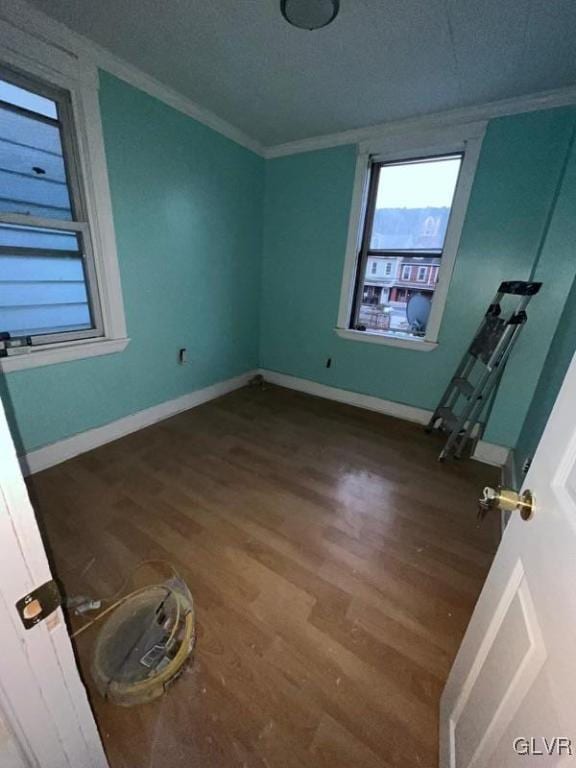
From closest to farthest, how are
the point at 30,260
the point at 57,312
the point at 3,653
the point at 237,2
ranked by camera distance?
the point at 3,653, the point at 237,2, the point at 30,260, the point at 57,312

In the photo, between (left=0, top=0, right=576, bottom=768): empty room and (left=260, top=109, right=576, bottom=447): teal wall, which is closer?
(left=0, top=0, right=576, bottom=768): empty room

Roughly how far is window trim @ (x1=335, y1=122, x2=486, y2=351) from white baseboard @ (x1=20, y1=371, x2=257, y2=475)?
1.59 meters

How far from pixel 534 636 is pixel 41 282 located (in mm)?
2652

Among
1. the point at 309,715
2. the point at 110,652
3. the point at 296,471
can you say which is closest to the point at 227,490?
the point at 296,471

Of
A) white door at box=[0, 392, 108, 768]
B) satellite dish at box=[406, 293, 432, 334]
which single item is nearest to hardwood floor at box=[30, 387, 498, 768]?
white door at box=[0, 392, 108, 768]

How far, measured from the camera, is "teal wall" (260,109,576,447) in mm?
2047

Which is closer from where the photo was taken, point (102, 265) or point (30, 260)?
point (30, 260)

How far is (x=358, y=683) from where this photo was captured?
106 centimetres

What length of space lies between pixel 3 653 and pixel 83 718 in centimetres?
35

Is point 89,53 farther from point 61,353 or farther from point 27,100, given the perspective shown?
point 61,353

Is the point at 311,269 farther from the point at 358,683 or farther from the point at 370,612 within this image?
the point at 358,683

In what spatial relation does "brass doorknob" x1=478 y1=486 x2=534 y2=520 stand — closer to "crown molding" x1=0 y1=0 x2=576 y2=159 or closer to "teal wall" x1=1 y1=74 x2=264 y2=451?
"teal wall" x1=1 y1=74 x2=264 y2=451

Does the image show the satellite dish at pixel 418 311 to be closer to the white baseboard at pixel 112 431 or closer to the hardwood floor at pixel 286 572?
the hardwood floor at pixel 286 572

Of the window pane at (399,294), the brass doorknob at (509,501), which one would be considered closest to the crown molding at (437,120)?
the window pane at (399,294)
